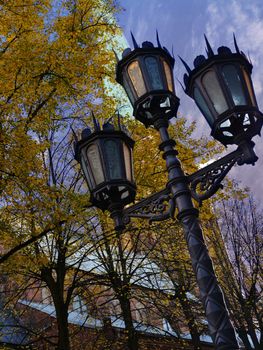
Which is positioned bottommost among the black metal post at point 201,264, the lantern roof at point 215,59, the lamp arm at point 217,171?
the black metal post at point 201,264

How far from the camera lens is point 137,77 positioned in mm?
4465

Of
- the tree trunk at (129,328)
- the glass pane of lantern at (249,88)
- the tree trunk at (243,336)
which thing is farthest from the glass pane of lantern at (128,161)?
the tree trunk at (243,336)

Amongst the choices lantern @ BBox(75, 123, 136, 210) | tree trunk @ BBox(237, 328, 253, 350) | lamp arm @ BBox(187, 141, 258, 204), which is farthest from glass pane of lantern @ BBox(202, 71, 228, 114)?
tree trunk @ BBox(237, 328, 253, 350)

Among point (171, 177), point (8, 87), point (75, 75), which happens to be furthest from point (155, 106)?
point (75, 75)

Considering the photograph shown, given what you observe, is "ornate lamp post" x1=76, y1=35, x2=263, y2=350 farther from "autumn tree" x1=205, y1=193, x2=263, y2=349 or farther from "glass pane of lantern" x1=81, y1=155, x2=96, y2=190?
"autumn tree" x1=205, y1=193, x2=263, y2=349

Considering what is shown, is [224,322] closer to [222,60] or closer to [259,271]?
[222,60]

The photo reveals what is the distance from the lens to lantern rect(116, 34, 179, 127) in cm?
437

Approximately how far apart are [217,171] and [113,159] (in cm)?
117

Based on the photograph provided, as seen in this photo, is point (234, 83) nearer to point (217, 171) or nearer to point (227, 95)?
point (227, 95)

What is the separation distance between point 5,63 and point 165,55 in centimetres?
526

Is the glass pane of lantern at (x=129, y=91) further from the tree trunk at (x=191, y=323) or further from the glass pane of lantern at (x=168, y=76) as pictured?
Answer: the tree trunk at (x=191, y=323)

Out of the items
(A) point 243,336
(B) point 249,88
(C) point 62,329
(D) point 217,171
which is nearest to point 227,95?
(B) point 249,88

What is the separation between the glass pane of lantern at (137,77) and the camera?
14.4 ft

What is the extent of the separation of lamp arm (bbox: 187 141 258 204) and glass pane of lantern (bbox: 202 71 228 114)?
1.42ft
